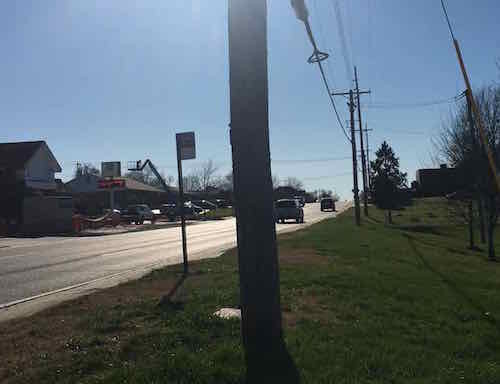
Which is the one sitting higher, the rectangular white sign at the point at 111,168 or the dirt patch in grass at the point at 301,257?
the rectangular white sign at the point at 111,168

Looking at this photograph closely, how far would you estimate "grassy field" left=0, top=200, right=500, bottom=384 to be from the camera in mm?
4238

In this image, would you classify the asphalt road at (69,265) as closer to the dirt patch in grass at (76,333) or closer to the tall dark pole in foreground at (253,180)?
the dirt patch in grass at (76,333)

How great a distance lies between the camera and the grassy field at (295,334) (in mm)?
4238

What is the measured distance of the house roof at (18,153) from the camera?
4197 centimetres

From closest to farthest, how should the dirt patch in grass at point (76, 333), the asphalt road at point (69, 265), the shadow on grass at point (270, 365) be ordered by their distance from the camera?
1. the shadow on grass at point (270, 365)
2. the dirt patch in grass at point (76, 333)
3. the asphalt road at point (69, 265)

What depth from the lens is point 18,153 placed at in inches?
1740

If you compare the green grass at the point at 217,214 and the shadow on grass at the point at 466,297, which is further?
the green grass at the point at 217,214

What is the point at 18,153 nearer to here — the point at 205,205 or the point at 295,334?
the point at 205,205

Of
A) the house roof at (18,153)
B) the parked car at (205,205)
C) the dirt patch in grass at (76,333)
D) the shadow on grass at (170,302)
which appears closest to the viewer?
the dirt patch in grass at (76,333)

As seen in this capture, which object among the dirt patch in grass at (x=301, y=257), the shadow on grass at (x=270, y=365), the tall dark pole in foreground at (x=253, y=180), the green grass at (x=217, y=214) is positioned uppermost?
the tall dark pole in foreground at (x=253, y=180)

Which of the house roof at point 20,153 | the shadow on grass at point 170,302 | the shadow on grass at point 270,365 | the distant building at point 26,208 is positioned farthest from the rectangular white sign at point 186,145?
the house roof at point 20,153

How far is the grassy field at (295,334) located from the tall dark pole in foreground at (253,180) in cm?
33

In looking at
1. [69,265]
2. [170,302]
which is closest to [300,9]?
[170,302]

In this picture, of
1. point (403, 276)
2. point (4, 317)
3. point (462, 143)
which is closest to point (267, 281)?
point (4, 317)
